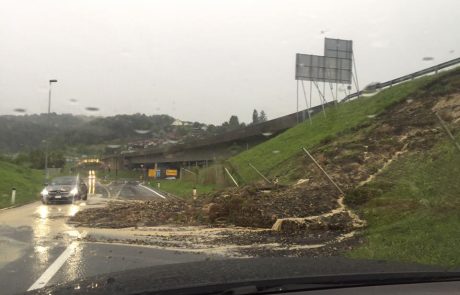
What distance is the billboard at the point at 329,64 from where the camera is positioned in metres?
36.6

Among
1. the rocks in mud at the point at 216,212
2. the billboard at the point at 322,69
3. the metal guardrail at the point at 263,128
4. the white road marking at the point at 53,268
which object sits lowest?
the white road marking at the point at 53,268

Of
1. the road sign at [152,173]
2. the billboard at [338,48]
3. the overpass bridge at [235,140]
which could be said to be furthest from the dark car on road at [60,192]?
the road sign at [152,173]

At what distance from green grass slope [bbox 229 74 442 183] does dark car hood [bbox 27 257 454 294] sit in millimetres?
21114

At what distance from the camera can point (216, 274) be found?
386 centimetres

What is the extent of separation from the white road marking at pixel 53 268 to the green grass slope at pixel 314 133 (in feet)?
50.9

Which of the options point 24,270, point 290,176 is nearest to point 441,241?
point 24,270

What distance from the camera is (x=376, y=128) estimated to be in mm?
26969

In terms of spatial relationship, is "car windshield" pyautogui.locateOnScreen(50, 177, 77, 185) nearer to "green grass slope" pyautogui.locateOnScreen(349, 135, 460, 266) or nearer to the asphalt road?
the asphalt road

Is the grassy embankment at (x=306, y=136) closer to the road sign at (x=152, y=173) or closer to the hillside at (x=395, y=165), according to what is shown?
the hillside at (x=395, y=165)

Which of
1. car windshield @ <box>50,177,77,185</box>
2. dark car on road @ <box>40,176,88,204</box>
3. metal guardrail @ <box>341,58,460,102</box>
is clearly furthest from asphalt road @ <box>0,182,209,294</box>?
metal guardrail @ <box>341,58,460,102</box>

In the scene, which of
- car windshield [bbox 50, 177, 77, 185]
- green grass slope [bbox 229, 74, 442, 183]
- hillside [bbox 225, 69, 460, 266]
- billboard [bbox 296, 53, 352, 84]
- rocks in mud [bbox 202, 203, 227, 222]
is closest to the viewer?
hillside [bbox 225, 69, 460, 266]

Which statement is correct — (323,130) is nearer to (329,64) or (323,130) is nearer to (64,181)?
(329,64)

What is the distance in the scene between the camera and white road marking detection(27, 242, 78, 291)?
25.0 ft

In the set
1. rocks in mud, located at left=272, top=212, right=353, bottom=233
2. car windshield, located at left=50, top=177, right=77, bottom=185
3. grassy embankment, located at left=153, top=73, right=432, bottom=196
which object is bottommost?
rocks in mud, located at left=272, top=212, right=353, bottom=233
